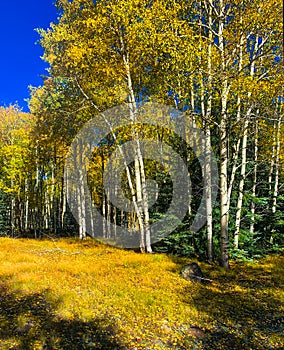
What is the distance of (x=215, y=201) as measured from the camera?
44.7 ft

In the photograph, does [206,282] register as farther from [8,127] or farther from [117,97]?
[8,127]

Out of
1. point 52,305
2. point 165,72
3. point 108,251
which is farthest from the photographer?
point 108,251

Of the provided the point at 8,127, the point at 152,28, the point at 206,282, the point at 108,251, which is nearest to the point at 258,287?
the point at 206,282

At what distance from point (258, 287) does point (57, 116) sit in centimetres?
1318

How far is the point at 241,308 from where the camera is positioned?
7988 millimetres

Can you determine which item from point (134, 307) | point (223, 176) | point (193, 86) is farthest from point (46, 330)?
point (193, 86)

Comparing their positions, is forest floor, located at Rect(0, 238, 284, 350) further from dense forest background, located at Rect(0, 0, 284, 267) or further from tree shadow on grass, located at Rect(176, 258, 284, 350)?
dense forest background, located at Rect(0, 0, 284, 267)

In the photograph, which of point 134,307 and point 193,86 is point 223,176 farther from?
point 134,307

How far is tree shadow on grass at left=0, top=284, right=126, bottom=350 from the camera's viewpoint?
5.74 metres

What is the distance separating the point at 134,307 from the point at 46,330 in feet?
7.97

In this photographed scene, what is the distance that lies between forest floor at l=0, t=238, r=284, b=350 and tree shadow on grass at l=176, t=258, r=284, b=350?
0.02 metres

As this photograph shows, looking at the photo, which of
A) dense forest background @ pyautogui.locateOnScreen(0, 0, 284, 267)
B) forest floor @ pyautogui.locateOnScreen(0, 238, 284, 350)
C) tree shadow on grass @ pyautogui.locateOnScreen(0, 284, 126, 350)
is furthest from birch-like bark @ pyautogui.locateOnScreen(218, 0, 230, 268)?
tree shadow on grass @ pyautogui.locateOnScreen(0, 284, 126, 350)

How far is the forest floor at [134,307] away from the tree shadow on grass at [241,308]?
2cm

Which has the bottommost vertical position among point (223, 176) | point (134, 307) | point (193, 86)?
point (134, 307)
